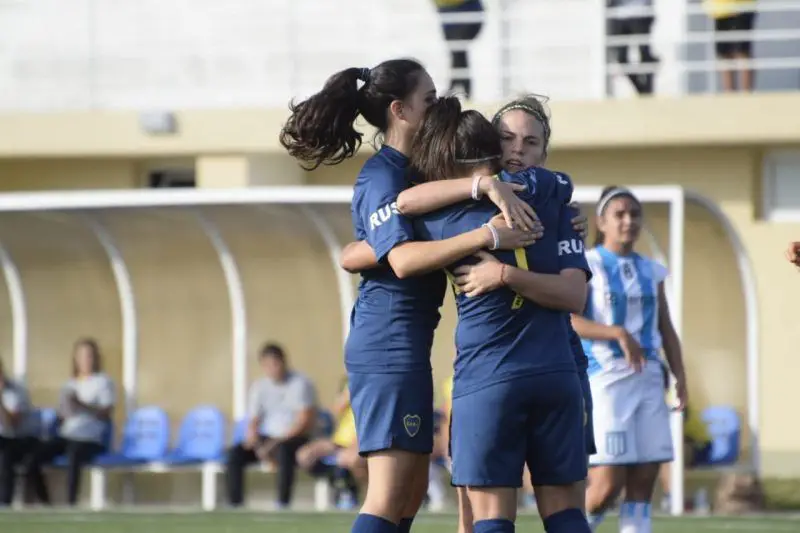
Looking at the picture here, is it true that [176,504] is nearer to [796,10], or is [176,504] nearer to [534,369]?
[796,10]

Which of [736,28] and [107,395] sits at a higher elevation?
[736,28]

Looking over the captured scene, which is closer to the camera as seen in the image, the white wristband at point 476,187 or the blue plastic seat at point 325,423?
the white wristband at point 476,187

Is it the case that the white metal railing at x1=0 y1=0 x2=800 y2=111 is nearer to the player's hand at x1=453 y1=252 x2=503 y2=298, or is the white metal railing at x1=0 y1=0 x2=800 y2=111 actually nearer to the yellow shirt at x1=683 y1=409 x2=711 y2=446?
the yellow shirt at x1=683 y1=409 x2=711 y2=446

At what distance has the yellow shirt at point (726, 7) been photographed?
49.3 feet

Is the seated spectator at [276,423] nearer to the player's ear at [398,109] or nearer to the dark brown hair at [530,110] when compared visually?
the dark brown hair at [530,110]

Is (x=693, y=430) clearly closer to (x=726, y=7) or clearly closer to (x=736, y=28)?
(x=736, y=28)

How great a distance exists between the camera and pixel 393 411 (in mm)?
5672

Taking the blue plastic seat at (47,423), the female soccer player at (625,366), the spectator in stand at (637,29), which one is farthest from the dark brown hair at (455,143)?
the spectator in stand at (637,29)

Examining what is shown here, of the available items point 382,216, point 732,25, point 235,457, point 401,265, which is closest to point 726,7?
→ point 732,25

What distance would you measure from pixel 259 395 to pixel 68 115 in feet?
12.6

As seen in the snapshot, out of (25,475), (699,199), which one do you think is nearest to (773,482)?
(699,199)

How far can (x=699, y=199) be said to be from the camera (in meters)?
13.1

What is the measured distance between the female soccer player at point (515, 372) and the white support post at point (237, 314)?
900 cm

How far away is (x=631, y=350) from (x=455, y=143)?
8.92ft
